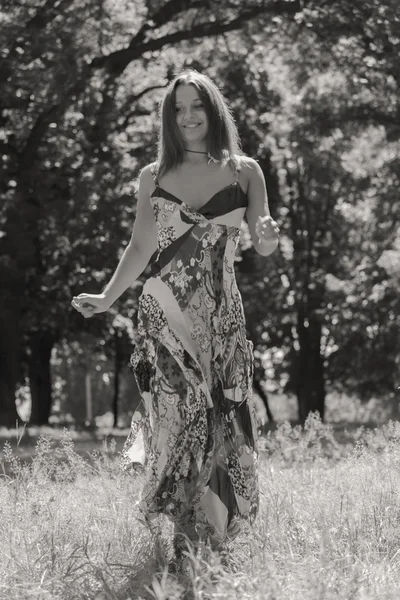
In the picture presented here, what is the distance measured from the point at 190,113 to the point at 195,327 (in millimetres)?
864

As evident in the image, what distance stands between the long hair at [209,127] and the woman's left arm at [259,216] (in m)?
0.10

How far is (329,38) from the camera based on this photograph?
13328 millimetres

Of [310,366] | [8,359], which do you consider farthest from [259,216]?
[310,366]

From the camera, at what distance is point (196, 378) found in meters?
3.87

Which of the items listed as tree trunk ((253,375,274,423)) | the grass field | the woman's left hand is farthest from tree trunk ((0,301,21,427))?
tree trunk ((253,375,274,423))

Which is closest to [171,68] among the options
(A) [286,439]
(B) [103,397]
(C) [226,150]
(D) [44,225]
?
(D) [44,225]

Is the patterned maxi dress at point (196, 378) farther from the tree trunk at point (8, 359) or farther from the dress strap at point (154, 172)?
the tree trunk at point (8, 359)

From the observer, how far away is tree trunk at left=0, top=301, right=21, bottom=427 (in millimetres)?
16125

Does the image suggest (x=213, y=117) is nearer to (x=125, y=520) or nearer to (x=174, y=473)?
(x=174, y=473)

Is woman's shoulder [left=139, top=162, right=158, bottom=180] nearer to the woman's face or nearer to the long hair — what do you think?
the long hair

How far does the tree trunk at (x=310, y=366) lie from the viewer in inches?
928

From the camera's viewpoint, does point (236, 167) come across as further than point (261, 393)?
No

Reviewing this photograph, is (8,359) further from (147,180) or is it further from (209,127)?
(209,127)

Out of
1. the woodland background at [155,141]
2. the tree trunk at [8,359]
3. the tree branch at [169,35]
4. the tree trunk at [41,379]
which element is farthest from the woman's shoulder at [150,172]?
the tree trunk at [41,379]
